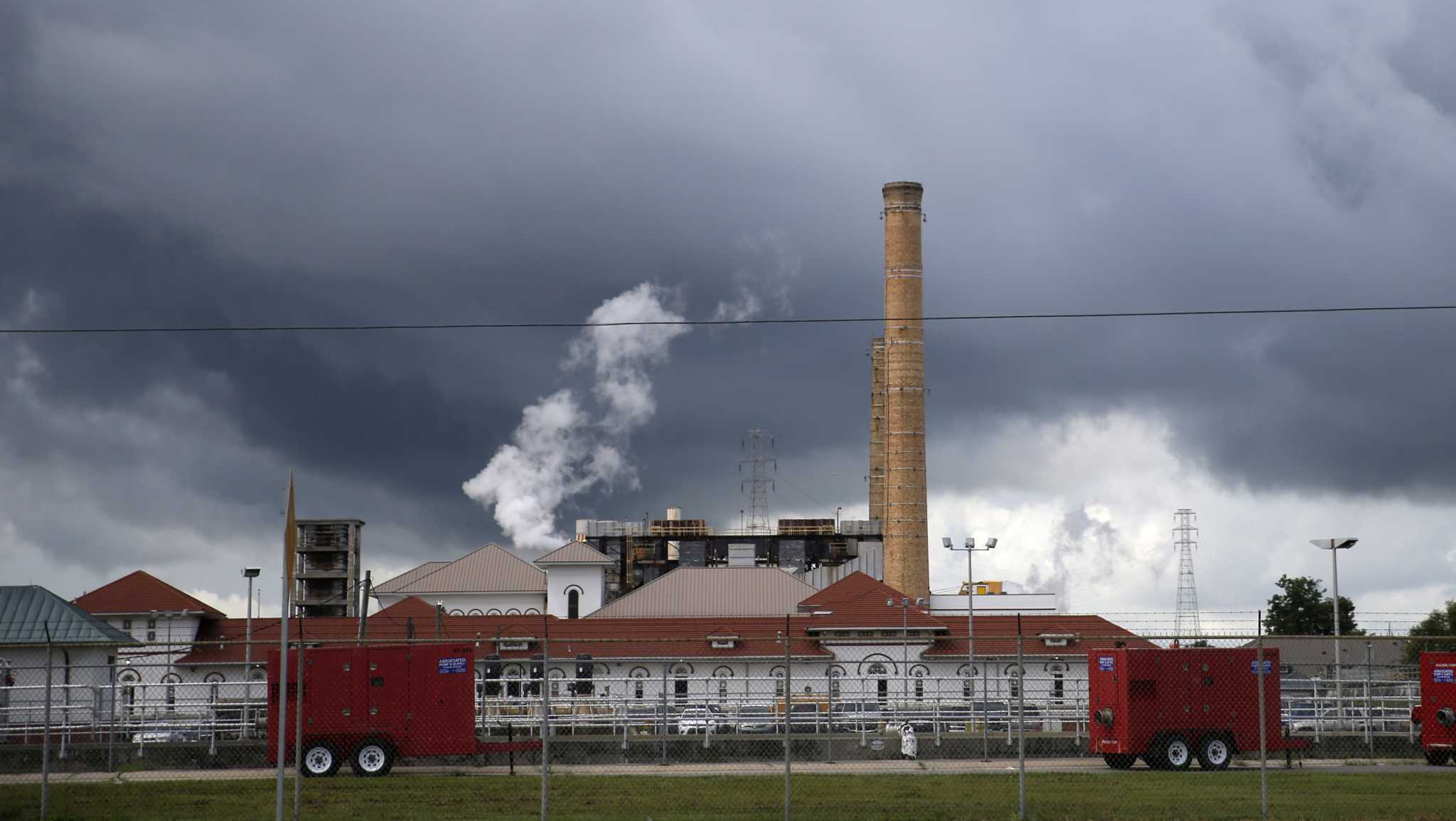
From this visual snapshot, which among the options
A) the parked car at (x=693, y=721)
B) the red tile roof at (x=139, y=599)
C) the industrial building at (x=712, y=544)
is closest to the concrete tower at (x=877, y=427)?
the industrial building at (x=712, y=544)

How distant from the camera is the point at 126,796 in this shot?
926 inches

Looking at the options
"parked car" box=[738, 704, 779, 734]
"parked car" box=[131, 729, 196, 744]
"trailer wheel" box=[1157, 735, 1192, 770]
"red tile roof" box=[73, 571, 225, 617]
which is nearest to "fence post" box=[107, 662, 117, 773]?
"parked car" box=[131, 729, 196, 744]

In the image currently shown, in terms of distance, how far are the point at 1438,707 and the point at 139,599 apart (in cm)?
6846

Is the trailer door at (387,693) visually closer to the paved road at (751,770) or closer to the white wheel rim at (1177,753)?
the paved road at (751,770)

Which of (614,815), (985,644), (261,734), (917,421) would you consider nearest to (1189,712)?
(614,815)

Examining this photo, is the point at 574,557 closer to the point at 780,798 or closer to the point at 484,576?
the point at 484,576

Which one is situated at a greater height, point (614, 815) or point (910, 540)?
point (910, 540)

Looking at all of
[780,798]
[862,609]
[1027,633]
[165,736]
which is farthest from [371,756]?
[1027,633]

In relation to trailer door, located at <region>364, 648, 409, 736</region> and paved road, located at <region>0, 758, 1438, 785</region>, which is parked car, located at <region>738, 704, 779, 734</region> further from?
trailer door, located at <region>364, 648, 409, 736</region>

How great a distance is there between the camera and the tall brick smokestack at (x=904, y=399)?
92.8m

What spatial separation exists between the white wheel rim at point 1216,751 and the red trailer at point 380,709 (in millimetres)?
12883

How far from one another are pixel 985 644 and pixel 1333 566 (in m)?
27.6

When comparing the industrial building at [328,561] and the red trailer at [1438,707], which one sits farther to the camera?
the industrial building at [328,561]

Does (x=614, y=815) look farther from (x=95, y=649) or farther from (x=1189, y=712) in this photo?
(x=95, y=649)
